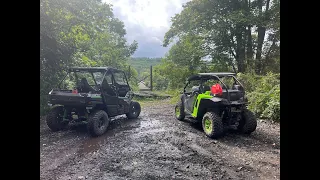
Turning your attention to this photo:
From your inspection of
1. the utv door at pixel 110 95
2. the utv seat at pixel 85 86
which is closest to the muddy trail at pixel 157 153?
the utv door at pixel 110 95

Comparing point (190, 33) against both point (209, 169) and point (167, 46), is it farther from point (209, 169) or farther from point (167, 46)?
point (209, 169)

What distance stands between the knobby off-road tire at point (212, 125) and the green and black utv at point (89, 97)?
27.5 inches

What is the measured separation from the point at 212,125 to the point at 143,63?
0.86m

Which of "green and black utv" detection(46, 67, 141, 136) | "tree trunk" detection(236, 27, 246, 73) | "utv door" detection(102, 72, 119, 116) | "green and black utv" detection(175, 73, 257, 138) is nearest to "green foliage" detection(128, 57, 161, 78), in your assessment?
"green and black utv" detection(46, 67, 141, 136)

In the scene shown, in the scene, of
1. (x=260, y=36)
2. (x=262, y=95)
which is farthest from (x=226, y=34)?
(x=262, y=95)

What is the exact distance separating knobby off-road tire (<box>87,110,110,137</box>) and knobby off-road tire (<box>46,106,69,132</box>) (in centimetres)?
24

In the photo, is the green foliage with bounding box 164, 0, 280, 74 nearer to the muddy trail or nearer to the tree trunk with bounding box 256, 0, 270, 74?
the tree trunk with bounding box 256, 0, 270, 74

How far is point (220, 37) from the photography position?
1.79 metres

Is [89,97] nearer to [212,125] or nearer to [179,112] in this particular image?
[179,112]
